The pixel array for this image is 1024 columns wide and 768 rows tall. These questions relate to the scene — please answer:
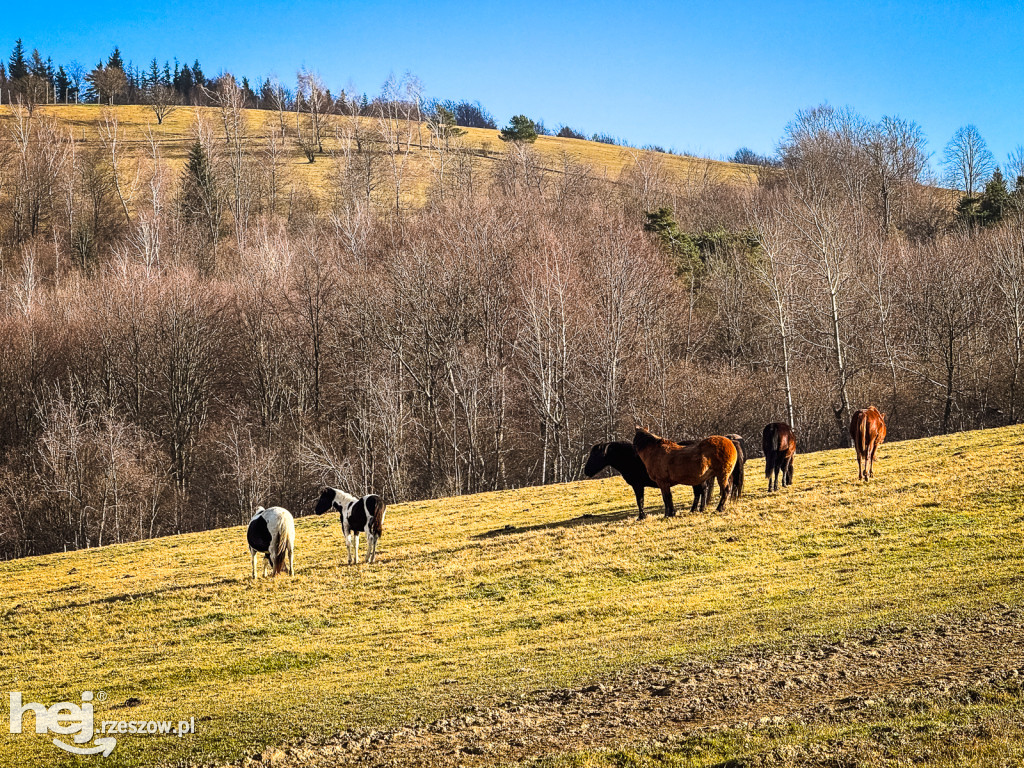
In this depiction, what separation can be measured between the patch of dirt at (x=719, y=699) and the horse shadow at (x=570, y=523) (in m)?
10.1

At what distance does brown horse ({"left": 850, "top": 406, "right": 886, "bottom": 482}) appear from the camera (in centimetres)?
2231

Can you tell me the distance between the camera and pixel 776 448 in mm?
22344

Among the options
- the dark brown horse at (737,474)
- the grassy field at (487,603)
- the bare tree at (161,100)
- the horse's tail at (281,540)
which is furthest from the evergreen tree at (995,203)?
the bare tree at (161,100)

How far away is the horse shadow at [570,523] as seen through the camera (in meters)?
22.0

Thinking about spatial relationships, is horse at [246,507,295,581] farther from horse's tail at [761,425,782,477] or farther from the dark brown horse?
horse's tail at [761,425,782,477]

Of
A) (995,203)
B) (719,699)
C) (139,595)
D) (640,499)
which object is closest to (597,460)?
(640,499)

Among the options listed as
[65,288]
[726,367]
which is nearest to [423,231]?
[726,367]

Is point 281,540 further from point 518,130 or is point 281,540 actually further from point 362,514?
point 518,130

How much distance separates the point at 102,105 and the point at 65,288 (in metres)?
76.7

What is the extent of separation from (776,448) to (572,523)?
5614 mm

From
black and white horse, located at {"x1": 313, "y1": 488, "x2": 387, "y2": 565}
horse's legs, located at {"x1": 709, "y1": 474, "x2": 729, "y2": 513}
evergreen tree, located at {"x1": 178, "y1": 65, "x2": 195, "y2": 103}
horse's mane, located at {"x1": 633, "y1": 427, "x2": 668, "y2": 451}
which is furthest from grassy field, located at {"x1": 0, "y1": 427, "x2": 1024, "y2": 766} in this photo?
evergreen tree, located at {"x1": 178, "y1": 65, "x2": 195, "y2": 103}

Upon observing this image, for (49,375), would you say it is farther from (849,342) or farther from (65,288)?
(849,342)

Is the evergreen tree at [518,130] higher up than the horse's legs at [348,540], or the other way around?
the evergreen tree at [518,130]

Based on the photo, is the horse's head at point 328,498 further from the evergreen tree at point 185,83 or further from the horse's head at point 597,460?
the evergreen tree at point 185,83
